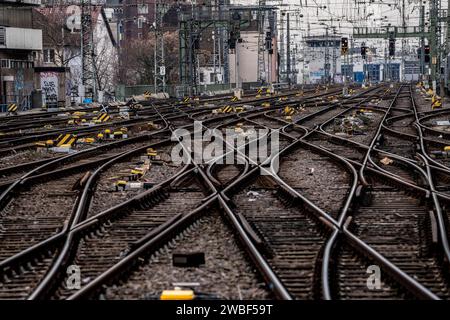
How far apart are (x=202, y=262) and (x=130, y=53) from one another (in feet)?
231

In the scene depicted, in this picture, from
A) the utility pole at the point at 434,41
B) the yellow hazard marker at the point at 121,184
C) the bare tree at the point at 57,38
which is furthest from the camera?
the bare tree at the point at 57,38

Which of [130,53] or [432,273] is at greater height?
[130,53]

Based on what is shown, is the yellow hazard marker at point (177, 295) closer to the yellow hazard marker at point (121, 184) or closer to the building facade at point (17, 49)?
the yellow hazard marker at point (121, 184)

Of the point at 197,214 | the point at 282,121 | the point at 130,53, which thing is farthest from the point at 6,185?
the point at 130,53

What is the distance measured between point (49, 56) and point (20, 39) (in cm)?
2435

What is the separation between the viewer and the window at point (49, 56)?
230 ft

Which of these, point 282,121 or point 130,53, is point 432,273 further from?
point 130,53

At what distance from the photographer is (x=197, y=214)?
32.1ft

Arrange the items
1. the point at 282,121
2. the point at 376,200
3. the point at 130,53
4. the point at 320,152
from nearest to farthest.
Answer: the point at 376,200 < the point at 320,152 < the point at 282,121 < the point at 130,53

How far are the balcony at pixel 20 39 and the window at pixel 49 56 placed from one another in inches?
871

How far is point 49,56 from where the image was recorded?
232 ft

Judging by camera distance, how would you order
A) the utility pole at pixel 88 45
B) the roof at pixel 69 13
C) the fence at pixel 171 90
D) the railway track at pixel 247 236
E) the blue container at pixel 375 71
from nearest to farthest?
1. the railway track at pixel 247 236
2. the utility pole at pixel 88 45
3. the fence at pixel 171 90
4. the roof at pixel 69 13
5. the blue container at pixel 375 71

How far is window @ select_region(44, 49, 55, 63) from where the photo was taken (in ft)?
230

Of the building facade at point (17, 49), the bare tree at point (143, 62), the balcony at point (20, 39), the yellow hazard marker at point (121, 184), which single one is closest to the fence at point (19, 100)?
the building facade at point (17, 49)
